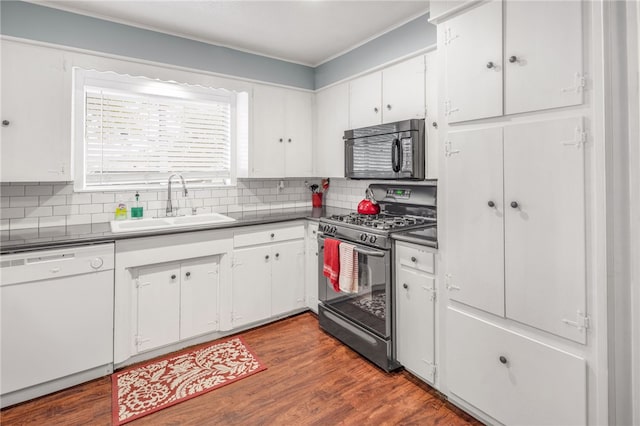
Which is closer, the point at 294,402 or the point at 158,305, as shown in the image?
the point at 294,402

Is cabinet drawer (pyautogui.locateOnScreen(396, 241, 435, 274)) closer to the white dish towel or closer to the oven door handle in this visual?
the oven door handle

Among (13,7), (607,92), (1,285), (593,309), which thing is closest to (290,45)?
(13,7)

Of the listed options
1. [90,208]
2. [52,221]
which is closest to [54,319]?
[52,221]

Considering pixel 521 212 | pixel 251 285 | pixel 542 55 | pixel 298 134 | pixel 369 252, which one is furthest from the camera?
pixel 298 134

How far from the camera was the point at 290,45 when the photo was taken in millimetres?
3389

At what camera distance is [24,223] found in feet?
8.49

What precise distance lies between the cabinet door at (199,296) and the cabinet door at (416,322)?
1.56 metres

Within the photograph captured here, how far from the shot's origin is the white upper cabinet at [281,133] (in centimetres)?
356

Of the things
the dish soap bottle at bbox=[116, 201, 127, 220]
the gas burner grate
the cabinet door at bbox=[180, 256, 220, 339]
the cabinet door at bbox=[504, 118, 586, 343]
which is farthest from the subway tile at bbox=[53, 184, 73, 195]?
the cabinet door at bbox=[504, 118, 586, 343]

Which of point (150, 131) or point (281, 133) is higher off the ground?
point (281, 133)

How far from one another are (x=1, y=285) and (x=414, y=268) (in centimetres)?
259

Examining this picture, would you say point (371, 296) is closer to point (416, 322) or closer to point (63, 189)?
point (416, 322)

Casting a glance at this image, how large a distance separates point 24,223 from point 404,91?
125 inches

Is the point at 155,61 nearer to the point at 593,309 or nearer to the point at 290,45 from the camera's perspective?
the point at 290,45
